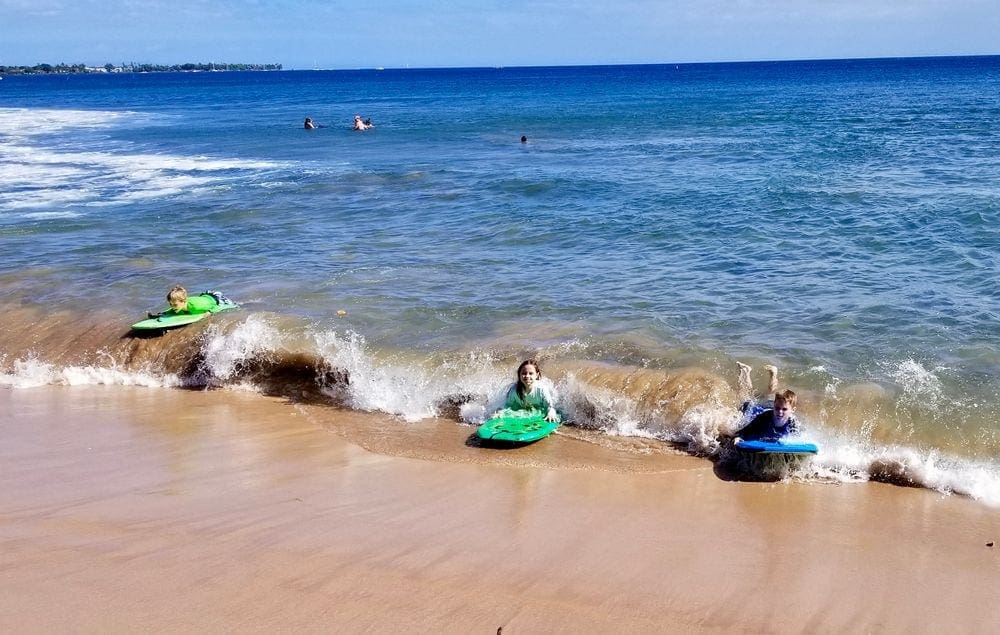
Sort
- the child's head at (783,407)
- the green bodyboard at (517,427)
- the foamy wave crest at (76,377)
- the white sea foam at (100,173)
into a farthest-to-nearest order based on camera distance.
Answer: the white sea foam at (100,173) < the foamy wave crest at (76,377) < the green bodyboard at (517,427) < the child's head at (783,407)

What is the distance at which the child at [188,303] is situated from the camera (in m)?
12.5

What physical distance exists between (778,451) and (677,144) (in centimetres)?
2712

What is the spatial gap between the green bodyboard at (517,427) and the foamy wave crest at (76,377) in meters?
4.69

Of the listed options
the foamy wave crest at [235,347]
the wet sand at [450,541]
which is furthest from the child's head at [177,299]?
the wet sand at [450,541]

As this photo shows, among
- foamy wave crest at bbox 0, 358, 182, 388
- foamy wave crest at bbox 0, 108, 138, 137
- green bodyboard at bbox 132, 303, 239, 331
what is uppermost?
foamy wave crest at bbox 0, 108, 138, 137

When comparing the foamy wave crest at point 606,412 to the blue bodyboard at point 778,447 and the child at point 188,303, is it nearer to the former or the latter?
the blue bodyboard at point 778,447

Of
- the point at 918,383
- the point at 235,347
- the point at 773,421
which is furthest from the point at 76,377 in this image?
the point at 918,383

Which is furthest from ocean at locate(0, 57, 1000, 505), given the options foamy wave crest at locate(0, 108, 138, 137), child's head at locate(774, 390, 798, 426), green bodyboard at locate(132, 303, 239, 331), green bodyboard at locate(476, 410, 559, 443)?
foamy wave crest at locate(0, 108, 138, 137)

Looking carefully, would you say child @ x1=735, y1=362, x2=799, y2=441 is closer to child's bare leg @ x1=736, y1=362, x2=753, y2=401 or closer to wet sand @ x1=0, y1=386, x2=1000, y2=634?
wet sand @ x1=0, y1=386, x2=1000, y2=634

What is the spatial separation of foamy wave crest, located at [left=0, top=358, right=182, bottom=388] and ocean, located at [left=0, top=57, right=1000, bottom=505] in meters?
0.04

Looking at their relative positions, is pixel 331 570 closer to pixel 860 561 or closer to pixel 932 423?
pixel 860 561

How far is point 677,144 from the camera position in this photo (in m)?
33.6

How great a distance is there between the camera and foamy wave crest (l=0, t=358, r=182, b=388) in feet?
36.8

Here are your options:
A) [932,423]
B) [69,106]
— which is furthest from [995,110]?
[69,106]
